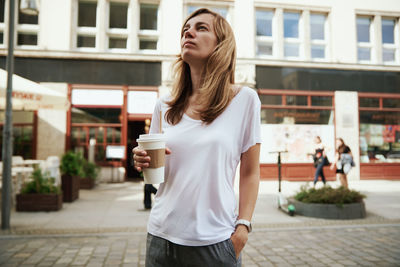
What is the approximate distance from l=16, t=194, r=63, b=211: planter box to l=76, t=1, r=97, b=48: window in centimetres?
818

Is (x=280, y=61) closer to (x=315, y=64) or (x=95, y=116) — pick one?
(x=315, y=64)

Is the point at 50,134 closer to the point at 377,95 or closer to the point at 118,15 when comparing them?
the point at 118,15

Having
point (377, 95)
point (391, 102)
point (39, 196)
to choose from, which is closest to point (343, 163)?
point (377, 95)

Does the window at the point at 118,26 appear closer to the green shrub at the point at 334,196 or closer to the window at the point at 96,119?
the window at the point at 96,119

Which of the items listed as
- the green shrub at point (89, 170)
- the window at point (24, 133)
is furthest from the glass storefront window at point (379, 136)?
the window at point (24, 133)

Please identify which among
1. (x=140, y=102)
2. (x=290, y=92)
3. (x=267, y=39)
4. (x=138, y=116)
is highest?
(x=267, y=39)

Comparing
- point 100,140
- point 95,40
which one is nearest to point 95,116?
point 100,140

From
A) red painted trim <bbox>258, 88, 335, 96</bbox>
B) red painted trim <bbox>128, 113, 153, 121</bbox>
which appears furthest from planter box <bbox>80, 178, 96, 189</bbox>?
red painted trim <bbox>258, 88, 335, 96</bbox>

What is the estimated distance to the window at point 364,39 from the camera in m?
14.8

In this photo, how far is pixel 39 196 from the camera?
6895mm

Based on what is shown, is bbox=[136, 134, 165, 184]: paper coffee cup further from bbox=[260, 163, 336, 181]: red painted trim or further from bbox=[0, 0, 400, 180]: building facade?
bbox=[260, 163, 336, 181]: red painted trim

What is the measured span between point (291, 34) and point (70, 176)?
11.4 metres

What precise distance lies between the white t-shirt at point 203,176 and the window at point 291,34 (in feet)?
45.3

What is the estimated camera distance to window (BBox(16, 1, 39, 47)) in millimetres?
12844
